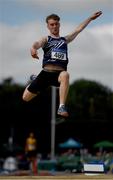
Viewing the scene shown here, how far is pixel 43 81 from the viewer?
13.0 meters

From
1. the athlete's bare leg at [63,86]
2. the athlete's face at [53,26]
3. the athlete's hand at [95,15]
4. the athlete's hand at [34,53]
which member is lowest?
the athlete's bare leg at [63,86]

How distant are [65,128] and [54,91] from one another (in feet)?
23.1

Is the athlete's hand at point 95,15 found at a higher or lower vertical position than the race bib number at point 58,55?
higher

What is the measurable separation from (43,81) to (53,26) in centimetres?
106

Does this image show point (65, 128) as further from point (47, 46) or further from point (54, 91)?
point (47, 46)

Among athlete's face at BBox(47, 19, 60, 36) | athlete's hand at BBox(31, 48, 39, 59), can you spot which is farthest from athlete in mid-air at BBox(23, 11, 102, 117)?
athlete's hand at BBox(31, 48, 39, 59)

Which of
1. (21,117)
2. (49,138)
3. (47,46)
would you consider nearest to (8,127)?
(21,117)

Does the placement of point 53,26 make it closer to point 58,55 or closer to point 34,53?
point 58,55

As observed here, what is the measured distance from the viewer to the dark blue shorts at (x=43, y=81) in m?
12.8

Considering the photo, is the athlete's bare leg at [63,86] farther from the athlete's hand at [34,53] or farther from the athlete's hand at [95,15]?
the athlete's hand at [95,15]

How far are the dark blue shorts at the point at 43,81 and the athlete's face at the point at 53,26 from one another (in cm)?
74

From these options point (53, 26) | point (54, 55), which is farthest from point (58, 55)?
point (53, 26)

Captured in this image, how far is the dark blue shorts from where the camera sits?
1283cm

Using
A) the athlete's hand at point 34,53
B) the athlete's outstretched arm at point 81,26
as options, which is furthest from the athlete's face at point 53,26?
the athlete's hand at point 34,53
